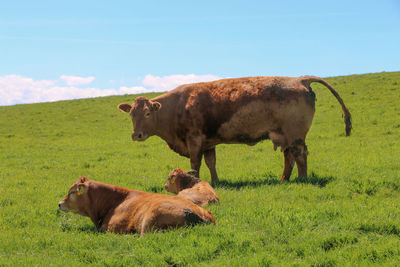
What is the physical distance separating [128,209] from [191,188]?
2.02 metres

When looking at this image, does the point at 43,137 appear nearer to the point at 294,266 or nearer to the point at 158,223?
the point at 158,223

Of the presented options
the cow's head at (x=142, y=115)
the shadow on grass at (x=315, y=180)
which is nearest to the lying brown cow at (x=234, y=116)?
the cow's head at (x=142, y=115)

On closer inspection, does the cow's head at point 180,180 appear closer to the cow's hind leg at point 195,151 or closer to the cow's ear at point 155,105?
the cow's hind leg at point 195,151

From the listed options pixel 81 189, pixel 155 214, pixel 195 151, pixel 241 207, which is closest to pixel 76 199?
pixel 81 189

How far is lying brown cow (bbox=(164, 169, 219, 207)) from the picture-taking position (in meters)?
7.78

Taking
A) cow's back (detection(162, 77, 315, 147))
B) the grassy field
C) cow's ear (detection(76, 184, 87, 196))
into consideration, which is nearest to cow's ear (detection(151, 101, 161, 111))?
cow's back (detection(162, 77, 315, 147))

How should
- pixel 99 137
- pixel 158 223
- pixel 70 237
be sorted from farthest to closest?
pixel 99 137, pixel 70 237, pixel 158 223

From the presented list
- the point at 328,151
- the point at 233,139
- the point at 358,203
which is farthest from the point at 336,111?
the point at 358,203

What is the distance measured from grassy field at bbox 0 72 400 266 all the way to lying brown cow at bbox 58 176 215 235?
21 cm

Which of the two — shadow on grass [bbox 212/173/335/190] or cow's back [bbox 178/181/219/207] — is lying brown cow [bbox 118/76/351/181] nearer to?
shadow on grass [bbox 212/173/335/190]

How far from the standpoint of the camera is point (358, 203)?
24.9 ft

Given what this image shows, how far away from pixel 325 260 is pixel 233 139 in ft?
18.4

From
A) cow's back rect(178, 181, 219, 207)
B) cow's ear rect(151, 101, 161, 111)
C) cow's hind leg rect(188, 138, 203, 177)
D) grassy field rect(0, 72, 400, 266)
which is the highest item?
cow's ear rect(151, 101, 161, 111)

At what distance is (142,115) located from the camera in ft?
36.0
